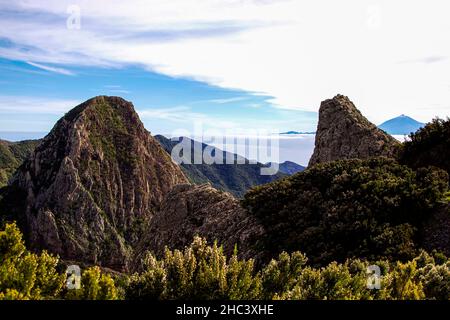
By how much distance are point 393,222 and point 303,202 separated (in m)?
4.76

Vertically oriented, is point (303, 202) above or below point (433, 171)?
below

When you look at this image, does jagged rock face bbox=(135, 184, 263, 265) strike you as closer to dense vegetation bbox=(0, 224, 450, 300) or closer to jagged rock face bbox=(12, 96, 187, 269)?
dense vegetation bbox=(0, 224, 450, 300)

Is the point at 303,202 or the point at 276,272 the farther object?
the point at 303,202

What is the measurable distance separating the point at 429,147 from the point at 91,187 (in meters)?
153

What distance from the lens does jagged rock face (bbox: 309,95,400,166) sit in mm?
37438

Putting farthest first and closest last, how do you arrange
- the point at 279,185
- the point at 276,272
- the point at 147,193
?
the point at 147,193, the point at 279,185, the point at 276,272

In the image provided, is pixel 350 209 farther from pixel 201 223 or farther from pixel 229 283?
pixel 229 283

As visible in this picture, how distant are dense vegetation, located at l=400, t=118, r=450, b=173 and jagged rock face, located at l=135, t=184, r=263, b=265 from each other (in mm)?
12210

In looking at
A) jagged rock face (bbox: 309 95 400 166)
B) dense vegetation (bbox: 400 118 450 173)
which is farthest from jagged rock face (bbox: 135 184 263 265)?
jagged rock face (bbox: 309 95 400 166)

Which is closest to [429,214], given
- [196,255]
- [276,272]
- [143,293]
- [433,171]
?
[433,171]

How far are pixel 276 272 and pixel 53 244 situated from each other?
486 ft

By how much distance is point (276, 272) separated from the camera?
39.5 ft
